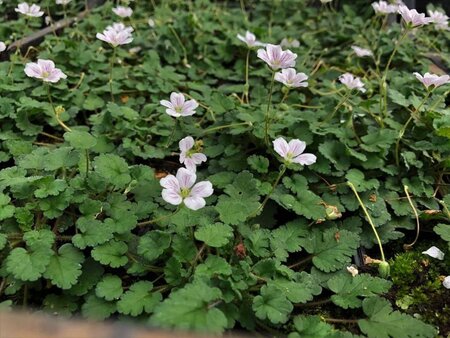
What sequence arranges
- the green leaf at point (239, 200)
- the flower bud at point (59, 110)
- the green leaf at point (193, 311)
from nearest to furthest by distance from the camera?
the green leaf at point (193, 311)
the green leaf at point (239, 200)
the flower bud at point (59, 110)

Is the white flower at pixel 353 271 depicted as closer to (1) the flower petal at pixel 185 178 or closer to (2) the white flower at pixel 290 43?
(1) the flower petal at pixel 185 178

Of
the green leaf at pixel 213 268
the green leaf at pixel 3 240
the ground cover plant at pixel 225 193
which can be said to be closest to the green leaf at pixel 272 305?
the ground cover plant at pixel 225 193

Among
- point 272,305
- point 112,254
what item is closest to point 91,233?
→ point 112,254

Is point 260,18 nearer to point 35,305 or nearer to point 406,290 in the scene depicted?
point 406,290

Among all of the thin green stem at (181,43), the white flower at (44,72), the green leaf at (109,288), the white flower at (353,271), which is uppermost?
the white flower at (44,72)

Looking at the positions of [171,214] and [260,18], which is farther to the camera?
[260,18]

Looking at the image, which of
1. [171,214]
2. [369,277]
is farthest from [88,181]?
[369,277]

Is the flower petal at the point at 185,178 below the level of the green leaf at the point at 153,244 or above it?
above

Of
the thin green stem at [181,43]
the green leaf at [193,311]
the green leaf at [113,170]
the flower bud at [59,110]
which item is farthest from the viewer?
the thin green stem at [181,43]
